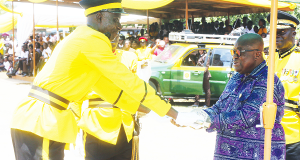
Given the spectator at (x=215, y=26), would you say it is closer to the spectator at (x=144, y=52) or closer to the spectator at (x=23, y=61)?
the spectator at (x=144, y=52)

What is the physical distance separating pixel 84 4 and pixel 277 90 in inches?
68.7

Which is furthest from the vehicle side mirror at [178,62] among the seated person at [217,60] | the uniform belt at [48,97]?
the uniform belt at [48,97]

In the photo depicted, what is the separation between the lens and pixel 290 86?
10.7 ft

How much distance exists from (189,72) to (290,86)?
5774mm

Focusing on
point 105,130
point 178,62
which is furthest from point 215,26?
point 105,130

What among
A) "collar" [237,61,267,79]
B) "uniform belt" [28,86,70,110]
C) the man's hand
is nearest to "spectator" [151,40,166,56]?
the man's hand

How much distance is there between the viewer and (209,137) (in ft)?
21.0

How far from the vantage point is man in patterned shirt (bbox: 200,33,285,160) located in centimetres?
245

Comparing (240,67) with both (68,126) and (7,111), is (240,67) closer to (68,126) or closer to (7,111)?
(68,126)

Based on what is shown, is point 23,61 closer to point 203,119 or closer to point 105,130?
point 105,130

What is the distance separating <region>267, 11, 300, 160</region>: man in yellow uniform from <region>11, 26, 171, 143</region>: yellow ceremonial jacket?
5.19 ft

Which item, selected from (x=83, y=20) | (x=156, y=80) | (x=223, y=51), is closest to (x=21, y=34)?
(x=83, y=20)

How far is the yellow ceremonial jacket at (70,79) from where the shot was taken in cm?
239

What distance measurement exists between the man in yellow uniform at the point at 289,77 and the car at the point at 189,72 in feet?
17.5
